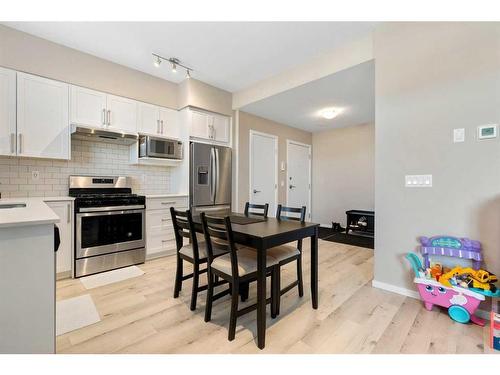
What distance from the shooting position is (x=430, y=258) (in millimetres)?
2084

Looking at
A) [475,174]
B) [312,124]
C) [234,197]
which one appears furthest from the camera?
[312,124]

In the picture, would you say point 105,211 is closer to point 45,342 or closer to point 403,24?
point 45,342

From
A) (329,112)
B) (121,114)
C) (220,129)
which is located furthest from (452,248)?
(121,114)

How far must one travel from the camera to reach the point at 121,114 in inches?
124

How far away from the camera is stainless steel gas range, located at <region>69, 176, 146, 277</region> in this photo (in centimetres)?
265

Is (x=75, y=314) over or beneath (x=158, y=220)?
beneath

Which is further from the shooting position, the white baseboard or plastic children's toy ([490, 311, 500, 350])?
the white baseboard

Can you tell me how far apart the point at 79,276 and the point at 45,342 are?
6.00 feet

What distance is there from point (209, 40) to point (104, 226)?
2528 mm

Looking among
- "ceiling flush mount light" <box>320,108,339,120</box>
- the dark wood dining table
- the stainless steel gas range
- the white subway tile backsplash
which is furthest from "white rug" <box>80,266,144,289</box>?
"ceiling flush mount light" <box>320,108,339,120</box>

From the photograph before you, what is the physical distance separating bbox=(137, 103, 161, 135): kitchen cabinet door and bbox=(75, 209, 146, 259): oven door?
1214mm

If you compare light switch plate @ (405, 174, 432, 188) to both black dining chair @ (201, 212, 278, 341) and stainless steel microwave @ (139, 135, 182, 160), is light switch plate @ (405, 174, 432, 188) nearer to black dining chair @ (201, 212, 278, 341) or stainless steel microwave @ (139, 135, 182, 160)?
black dining chair @ (201, 212, 278, 341)

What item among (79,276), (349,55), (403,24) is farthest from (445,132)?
(79,276)

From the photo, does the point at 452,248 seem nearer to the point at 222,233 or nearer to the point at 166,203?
the point at 222,233
